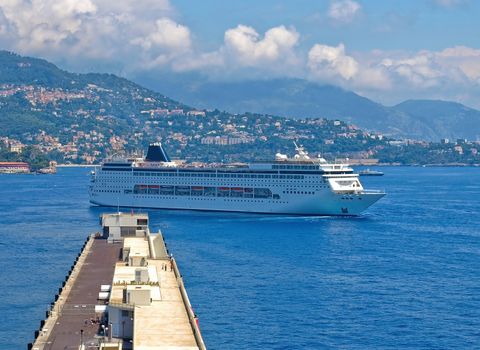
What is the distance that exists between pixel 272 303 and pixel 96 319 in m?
15.2

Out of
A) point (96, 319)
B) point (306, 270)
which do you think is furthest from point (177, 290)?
point (306, 270)

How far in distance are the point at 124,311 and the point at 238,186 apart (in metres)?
67.0

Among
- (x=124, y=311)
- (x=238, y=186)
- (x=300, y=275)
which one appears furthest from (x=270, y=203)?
(x=124, y=311)

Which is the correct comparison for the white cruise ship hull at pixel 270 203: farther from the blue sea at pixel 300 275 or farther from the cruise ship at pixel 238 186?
the blue sea at pixel 300 275

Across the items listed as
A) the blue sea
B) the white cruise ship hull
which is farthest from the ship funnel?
the blue sea

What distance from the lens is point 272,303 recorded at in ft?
151

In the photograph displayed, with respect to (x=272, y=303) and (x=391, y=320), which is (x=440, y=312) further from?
(x=272, y=303)

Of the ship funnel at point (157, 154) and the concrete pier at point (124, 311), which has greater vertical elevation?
the ship funnel at point (157, 154)

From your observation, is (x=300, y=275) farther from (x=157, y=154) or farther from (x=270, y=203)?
(x=157, y=154)

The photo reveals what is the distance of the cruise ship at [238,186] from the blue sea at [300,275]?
2085 millimetres

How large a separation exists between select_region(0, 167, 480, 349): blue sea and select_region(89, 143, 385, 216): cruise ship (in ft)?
6.84

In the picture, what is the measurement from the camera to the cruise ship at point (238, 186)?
296ft

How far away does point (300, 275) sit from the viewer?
54344 mm

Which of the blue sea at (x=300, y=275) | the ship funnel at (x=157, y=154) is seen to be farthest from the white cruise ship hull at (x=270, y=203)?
the ship funnel at (x=157, y=154)
